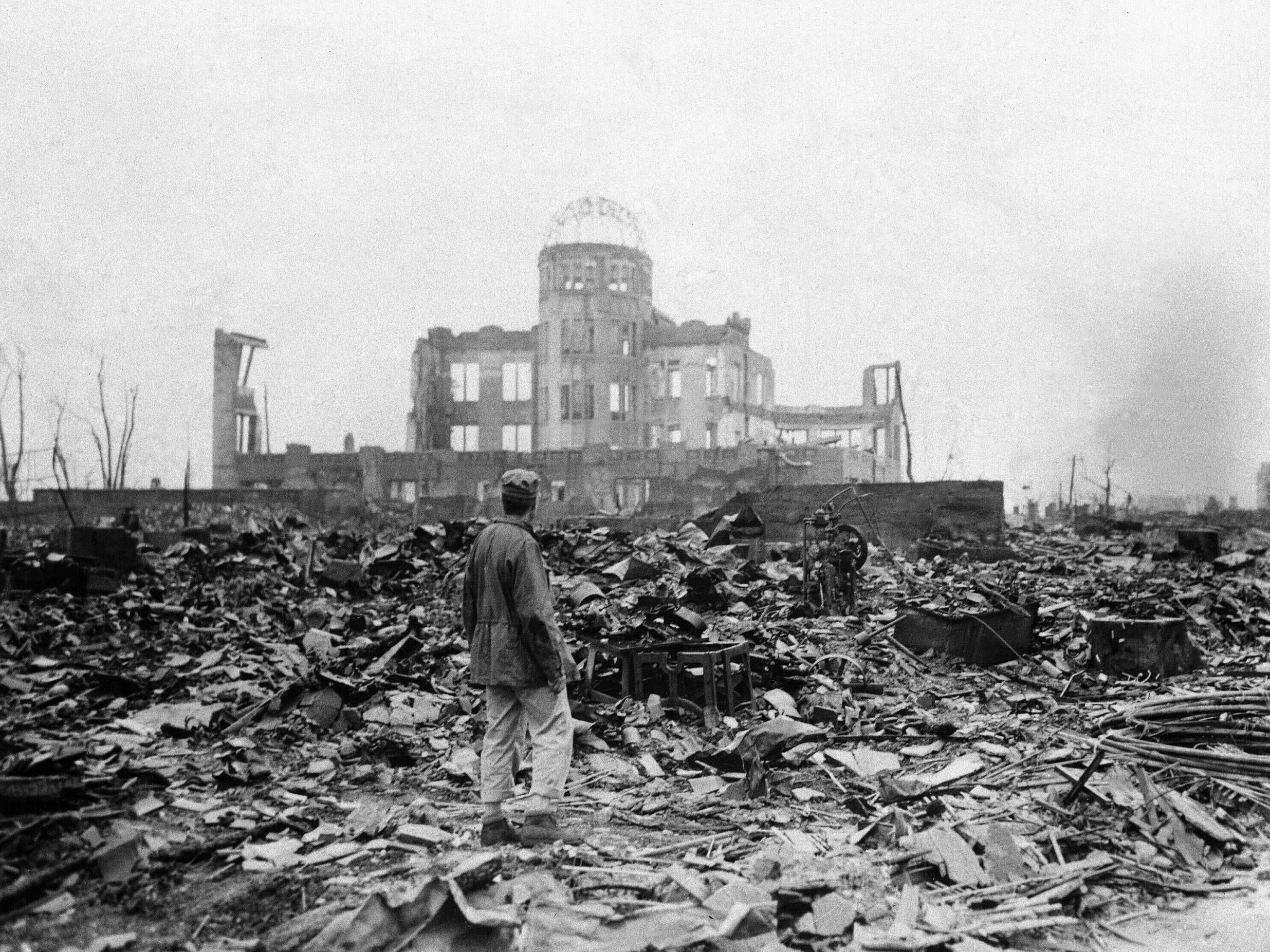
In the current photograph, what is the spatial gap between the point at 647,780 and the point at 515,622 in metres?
1.79

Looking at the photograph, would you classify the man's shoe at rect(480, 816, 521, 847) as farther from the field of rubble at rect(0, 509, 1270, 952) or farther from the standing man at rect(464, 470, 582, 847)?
the field of rubble at rect(0, 509, 1270, 952)

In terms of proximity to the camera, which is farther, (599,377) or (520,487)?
(599,377)

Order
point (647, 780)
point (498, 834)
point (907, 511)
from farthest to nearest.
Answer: point (907, 511)
point (647, 780)
point (498, 834)

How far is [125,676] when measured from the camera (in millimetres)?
8375

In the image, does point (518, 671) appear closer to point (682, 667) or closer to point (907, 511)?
point (682, 667)

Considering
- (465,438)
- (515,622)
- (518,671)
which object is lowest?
(518,671)

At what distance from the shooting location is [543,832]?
16.6 feet

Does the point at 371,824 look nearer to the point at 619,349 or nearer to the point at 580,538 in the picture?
the point at 580,538

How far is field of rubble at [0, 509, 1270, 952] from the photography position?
4109 millimetres

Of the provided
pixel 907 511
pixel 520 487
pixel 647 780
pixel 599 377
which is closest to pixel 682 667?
pixel 647 780

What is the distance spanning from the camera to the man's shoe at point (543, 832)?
5043 millimetres

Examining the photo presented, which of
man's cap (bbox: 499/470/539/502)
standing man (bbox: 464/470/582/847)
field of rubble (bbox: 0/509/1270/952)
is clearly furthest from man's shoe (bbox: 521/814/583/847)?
man's cap (bbox: 499/470/539/502)

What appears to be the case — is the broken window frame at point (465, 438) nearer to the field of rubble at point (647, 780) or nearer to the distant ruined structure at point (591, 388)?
the distant ruined structure at point (591, 388)

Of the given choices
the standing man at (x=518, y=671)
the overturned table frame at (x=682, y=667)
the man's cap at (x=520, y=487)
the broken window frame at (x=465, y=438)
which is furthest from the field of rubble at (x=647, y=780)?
the broken window frame at (x=465, y=438)
